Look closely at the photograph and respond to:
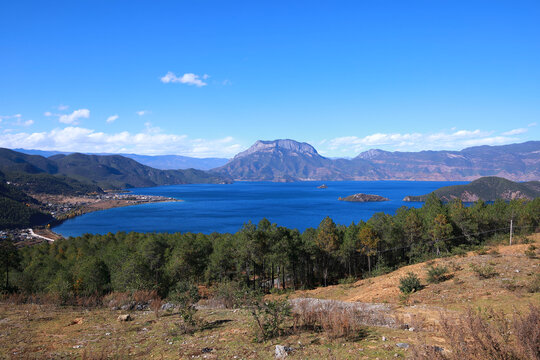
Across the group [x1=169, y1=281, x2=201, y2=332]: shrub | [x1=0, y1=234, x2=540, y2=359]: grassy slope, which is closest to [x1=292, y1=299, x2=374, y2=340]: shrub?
[x1=0, y1=234, x2=540, y2=359]: grassy slope

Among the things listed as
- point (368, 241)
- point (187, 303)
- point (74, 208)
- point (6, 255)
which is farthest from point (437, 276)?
point (74, 208)

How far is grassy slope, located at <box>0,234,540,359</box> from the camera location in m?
8.26

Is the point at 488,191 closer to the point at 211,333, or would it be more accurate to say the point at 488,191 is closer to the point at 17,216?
the point at 211,333

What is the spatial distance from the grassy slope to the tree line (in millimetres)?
11749

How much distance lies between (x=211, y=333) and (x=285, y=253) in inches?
780

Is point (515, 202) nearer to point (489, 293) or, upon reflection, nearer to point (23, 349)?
point (489, 293)

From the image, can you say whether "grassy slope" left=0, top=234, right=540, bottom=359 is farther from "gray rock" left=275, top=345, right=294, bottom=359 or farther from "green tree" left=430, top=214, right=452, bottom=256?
"green tree" left=430, top=214, right=452, bottom=256

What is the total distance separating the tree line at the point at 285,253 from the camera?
29.2 meters

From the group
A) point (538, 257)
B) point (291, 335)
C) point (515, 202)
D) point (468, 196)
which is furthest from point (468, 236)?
point (468, 196)

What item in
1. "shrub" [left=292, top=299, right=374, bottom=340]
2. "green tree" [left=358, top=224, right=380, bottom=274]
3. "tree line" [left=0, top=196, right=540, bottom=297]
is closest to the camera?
"shrub" [left=292, top=299, right=374, bottom=340]

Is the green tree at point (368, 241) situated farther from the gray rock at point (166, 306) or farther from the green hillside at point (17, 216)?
the green hillside at point (17, 216)

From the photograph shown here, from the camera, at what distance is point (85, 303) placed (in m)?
16.0

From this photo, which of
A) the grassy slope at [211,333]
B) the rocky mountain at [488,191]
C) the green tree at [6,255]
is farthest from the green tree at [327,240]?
the rocky mountain at [488,191]

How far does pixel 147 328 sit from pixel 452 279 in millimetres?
18300
